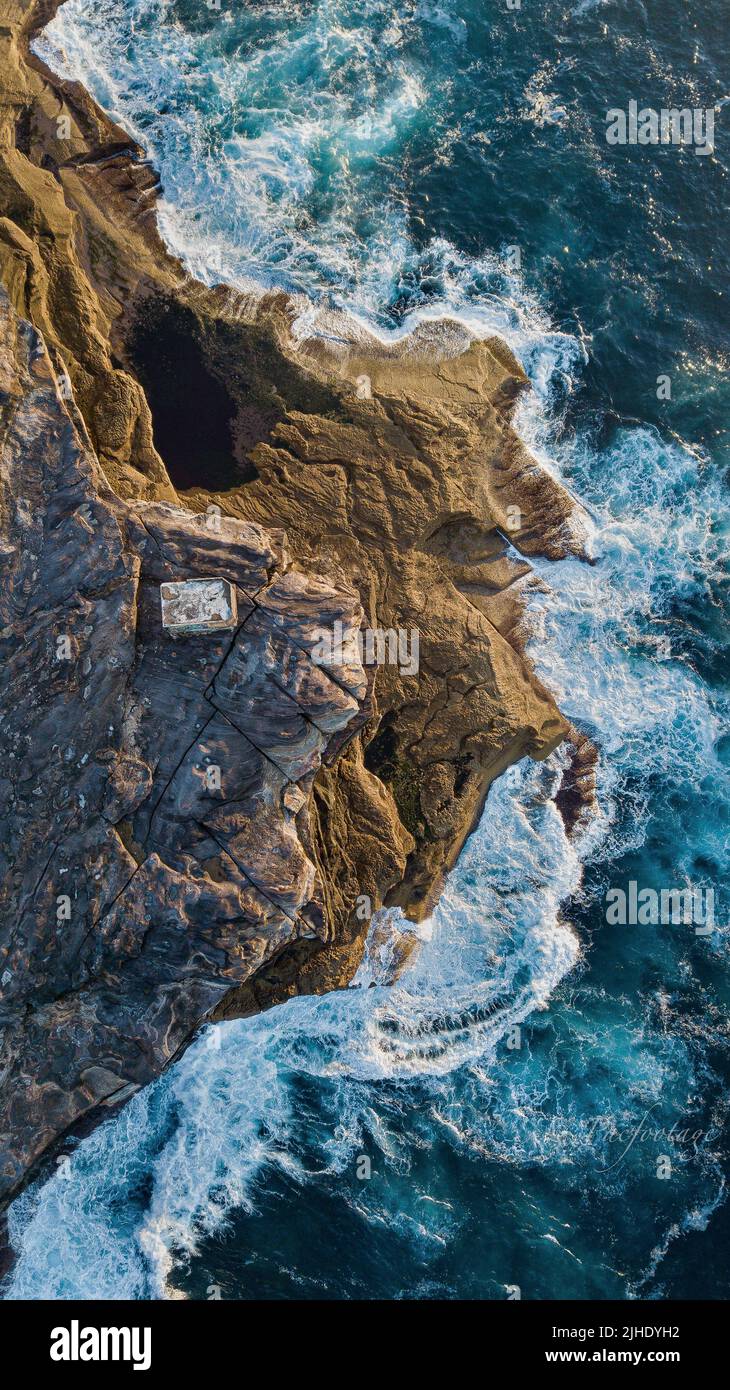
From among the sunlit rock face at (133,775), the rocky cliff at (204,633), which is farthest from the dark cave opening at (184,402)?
the sunlit rock face at (133,775)

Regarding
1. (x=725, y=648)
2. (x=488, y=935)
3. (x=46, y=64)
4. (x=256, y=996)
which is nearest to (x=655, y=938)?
(x=488, y=935)

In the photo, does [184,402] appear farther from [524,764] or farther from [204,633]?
[524,764]

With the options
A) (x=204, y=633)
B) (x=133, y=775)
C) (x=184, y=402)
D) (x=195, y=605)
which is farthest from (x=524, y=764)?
(x=184, y=402)

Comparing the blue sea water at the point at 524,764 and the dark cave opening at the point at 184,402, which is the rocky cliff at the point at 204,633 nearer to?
the dark cave opening at the point at 184,402

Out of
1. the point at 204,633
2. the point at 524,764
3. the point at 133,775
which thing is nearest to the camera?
the point at 133,775

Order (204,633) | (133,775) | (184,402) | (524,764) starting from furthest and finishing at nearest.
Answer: (524,764) → (184,402) → (204,633) → (133,775)

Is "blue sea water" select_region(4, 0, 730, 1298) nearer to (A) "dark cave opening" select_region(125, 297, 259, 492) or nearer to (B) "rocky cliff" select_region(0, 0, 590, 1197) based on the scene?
(B) "rocky cliff" select_region(0, 0, 590, 1197)
